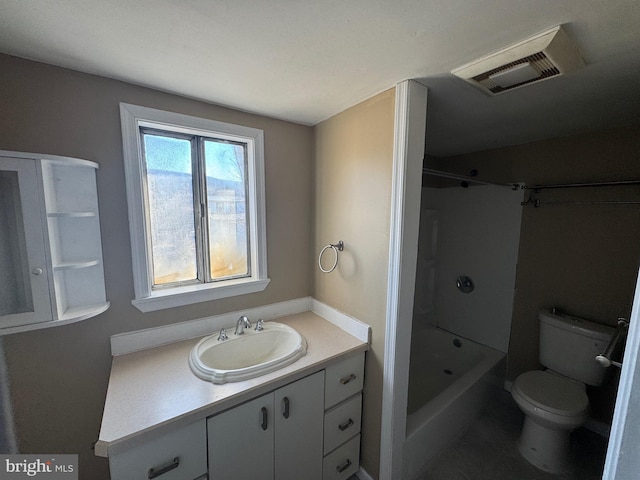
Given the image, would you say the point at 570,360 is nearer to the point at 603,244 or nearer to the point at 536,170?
the point at 603,244

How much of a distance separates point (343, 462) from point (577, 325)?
1.81 metres

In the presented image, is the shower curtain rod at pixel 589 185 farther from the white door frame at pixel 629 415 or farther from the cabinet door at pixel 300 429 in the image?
the cabinet door at pixel 300 429

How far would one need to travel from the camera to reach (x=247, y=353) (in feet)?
4.79

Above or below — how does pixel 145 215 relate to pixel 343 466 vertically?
above

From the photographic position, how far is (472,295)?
7.87 ft

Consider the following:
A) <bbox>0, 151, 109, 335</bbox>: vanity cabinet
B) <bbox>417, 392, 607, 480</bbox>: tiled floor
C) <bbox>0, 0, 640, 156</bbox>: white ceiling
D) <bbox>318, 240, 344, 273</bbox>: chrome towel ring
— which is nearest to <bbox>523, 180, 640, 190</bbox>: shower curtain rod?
<bbox>0, 0, 640, 156</bbox>: white ceiling

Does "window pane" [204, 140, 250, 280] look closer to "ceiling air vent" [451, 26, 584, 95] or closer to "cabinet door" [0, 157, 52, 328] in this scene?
"cabinet door" [0, 157, 52, 328]

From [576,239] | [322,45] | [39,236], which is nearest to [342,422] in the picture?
[39,236]

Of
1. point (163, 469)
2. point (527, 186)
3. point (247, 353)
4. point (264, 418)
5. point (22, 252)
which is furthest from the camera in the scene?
point (527, 186)

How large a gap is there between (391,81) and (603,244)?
190cm

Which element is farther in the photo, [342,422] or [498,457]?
[498,457]

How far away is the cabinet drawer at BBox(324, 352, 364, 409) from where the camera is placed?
1299 millimetres

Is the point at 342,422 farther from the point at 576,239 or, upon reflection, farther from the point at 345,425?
the point at 576,239

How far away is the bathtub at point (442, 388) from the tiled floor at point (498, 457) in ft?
0.20
